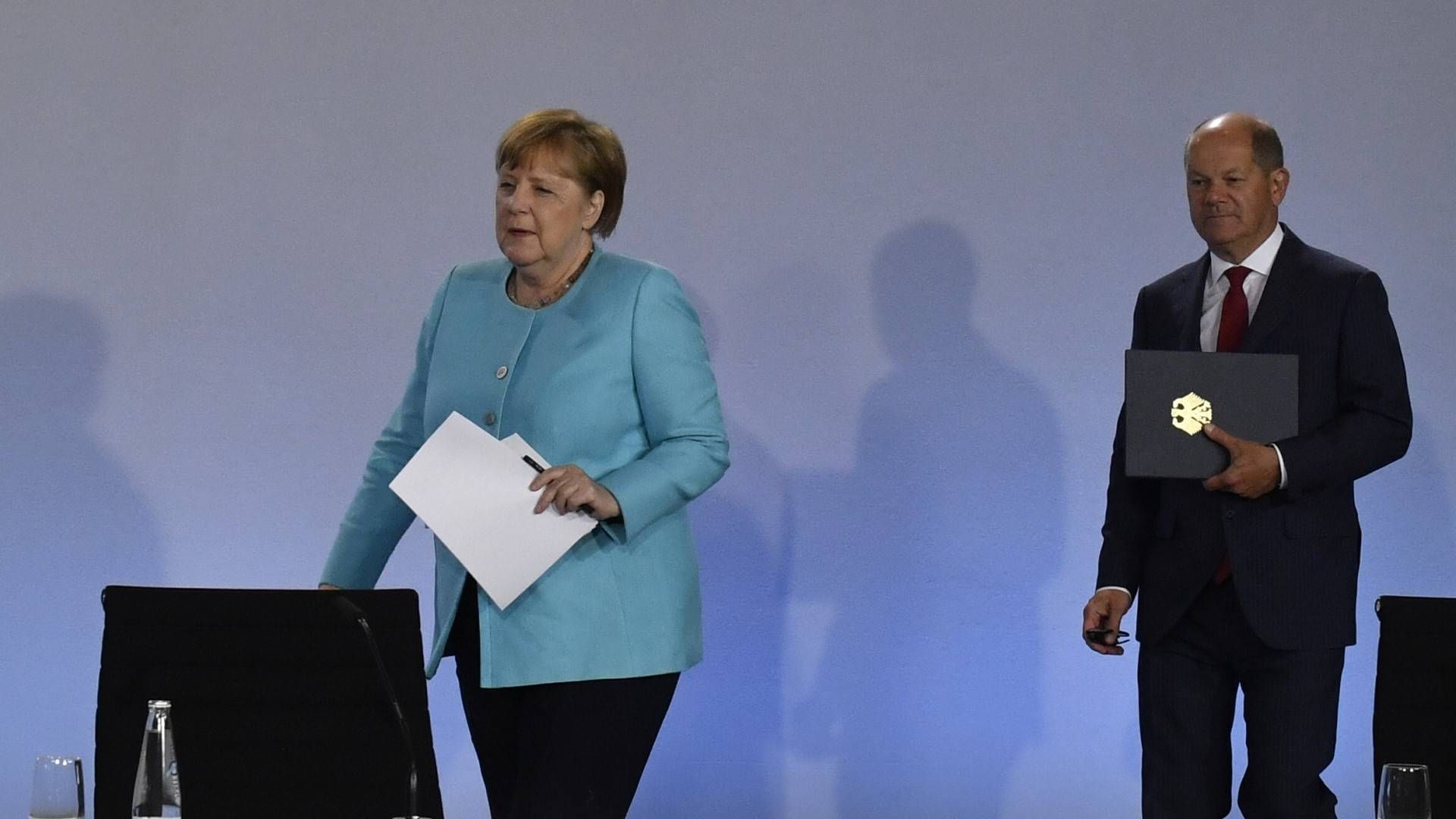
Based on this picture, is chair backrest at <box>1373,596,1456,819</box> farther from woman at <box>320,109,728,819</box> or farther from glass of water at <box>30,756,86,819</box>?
glass of water at <box>30,756,86,819</box>

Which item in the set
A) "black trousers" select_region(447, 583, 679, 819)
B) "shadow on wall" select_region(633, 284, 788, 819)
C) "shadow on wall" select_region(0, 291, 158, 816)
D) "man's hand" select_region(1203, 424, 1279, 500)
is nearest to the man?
"man's hand" select_region(1203, 424, 1279, 500)

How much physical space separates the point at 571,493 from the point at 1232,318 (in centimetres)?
122

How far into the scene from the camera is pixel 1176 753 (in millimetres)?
2922

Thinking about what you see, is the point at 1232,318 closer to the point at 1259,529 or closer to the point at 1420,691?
the point at 1259,529

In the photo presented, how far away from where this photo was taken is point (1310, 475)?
2762mm

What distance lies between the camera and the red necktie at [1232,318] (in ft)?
9.49

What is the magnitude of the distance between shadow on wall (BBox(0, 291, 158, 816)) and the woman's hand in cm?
211

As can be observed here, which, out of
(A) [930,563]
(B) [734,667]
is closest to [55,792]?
(B) [734,667]

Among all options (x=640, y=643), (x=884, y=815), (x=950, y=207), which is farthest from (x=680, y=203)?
(x=640, y=643)

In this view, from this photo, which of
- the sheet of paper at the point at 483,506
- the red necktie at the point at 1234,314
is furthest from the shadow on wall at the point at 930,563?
the sheet of paper at the point at 483,506

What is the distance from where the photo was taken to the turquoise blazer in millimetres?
2504

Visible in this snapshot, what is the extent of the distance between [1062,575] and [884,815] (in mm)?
732

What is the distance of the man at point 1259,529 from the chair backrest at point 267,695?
1.38 metres

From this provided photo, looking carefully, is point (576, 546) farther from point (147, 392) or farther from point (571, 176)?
point (147, 392)
